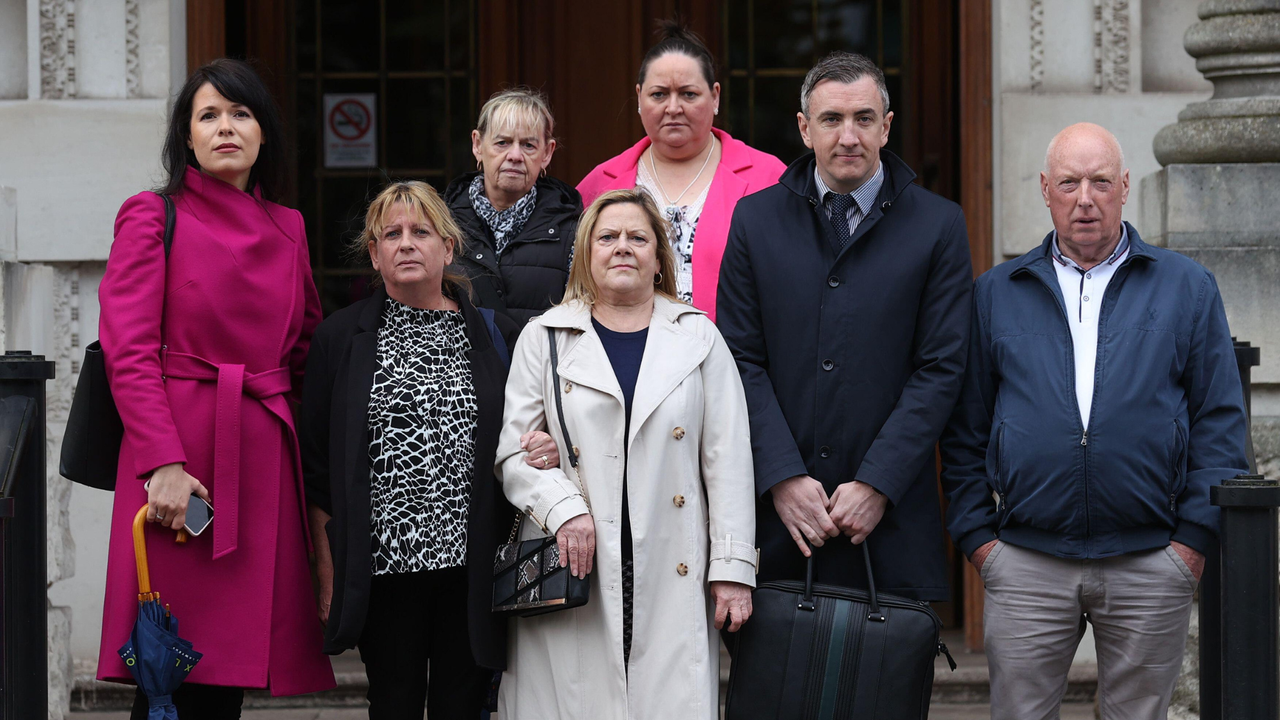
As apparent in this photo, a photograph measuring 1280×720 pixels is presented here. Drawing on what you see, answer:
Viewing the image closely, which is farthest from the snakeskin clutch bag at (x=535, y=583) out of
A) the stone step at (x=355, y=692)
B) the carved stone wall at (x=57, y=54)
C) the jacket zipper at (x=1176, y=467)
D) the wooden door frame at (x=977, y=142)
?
the carved stone wall at (x=57, y=54)

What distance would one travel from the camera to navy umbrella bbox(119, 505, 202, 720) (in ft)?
10.2

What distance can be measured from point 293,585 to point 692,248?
1.41m

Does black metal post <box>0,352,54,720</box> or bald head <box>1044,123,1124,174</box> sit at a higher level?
bald head <box>1044,123,1124,174</box>

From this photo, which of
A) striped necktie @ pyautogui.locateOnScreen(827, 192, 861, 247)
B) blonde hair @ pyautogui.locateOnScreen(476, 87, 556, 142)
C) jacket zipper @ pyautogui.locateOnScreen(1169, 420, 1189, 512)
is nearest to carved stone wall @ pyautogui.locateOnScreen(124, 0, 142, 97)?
blonde hair @ pyautogui.locateOnScreen(476, 87, 556, 142)

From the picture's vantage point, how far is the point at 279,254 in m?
3.47

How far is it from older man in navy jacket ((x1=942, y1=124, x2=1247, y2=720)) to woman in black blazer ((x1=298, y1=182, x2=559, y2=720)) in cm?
113

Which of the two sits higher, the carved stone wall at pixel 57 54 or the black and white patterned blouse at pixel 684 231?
the carved stone wall at pixel 57 54

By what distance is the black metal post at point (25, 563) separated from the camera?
3076 mm

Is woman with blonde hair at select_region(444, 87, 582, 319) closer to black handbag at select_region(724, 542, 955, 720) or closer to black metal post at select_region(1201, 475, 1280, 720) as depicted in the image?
black handbag at select_region(724, 542, 955, 720)

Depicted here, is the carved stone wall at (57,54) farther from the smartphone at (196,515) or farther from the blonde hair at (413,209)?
the smartphone at (196,515)

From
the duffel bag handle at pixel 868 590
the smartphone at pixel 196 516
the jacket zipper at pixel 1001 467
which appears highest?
the jacket zipper at pixel 1001 467

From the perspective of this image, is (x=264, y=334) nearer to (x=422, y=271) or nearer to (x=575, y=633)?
(x=422, y=271)

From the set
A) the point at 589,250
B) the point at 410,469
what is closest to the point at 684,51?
the point at 589,250

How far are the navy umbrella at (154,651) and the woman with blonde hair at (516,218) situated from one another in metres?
1.10
